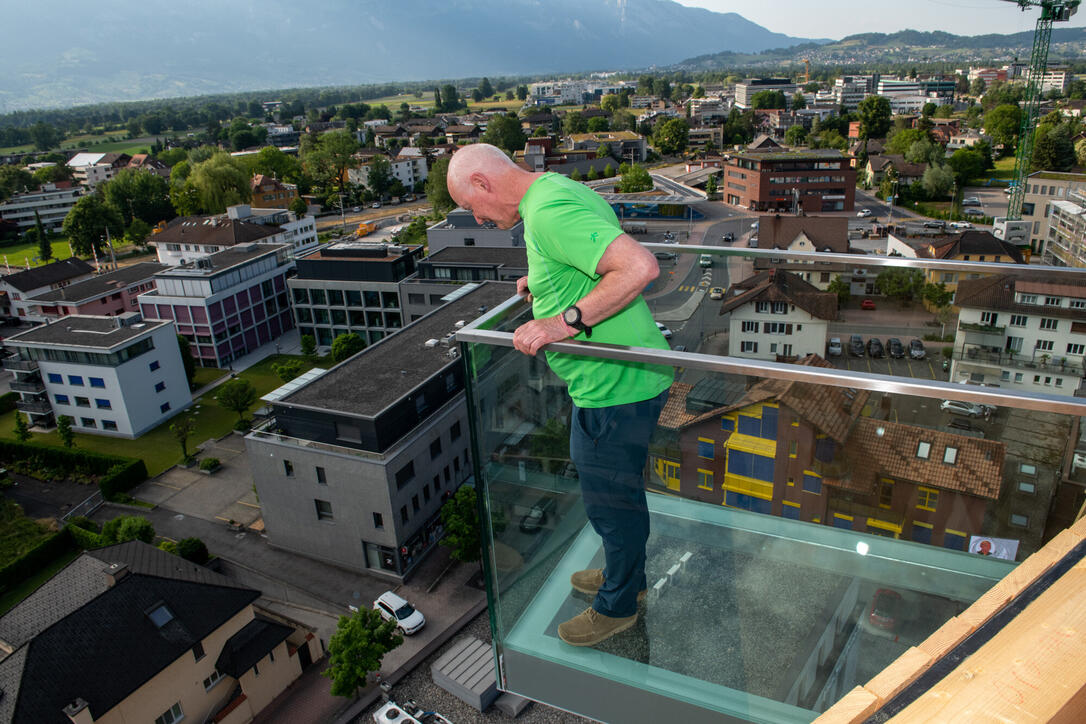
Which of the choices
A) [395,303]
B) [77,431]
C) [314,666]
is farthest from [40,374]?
[314,666]

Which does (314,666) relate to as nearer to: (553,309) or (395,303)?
(553,309)

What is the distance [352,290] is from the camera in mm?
25984

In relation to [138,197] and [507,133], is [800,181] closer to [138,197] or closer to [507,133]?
[507,133]

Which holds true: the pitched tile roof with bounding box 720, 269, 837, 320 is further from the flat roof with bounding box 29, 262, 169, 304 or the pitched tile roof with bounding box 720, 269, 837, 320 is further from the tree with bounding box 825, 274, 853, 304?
the flat roof with bounding box 29, 262, 169, 304

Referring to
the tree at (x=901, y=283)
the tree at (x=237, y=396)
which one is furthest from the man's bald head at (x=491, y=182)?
the tree at (x=237, y=396)

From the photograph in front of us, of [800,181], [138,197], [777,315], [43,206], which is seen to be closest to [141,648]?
[777,315]

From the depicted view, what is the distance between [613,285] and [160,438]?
22364 mm

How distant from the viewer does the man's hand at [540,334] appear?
7.13ft

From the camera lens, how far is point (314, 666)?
12.3 metres

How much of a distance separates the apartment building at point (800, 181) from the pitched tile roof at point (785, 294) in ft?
134

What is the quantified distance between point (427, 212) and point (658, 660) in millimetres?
52038

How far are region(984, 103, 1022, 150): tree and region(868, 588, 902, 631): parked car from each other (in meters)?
72.2

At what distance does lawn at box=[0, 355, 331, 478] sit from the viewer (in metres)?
19.9

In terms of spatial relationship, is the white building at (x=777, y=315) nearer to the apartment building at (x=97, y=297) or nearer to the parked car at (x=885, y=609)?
the parked car at (x=885, y=609)
